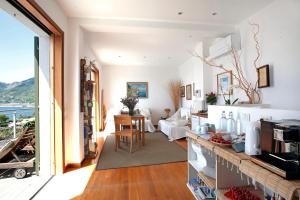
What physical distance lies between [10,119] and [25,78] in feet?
1.88

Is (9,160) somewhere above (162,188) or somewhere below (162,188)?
above

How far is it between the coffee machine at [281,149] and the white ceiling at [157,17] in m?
2.19

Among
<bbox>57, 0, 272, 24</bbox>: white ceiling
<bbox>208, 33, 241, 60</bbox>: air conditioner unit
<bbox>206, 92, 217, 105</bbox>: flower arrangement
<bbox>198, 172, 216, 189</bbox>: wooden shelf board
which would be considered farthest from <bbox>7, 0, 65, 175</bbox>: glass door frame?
<bbox>206, 92, 217, 105</bbox>: flower arrangement

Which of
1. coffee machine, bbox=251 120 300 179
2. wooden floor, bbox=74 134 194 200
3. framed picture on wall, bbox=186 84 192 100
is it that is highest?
framed picture on wall, bbox=186 84 192 100

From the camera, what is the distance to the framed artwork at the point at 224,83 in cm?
369

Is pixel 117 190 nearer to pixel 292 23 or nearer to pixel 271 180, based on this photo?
pixel 271 180

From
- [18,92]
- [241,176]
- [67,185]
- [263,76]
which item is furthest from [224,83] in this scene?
[18,92]

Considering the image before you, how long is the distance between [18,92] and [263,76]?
3.54 metres

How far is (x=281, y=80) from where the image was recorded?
97.6 inches

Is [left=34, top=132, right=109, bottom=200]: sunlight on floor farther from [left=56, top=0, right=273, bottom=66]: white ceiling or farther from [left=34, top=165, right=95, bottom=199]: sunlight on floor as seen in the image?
[left=56, top=0, right=273, bottom=66]: white ceiling

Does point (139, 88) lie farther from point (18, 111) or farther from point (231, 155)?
point (231, 155)

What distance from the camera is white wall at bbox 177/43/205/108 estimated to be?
453cm

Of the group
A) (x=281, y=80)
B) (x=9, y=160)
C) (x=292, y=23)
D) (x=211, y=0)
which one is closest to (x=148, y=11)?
(x=211, y=0)

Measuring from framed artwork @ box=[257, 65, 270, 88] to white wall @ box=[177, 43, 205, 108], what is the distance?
1.67m
